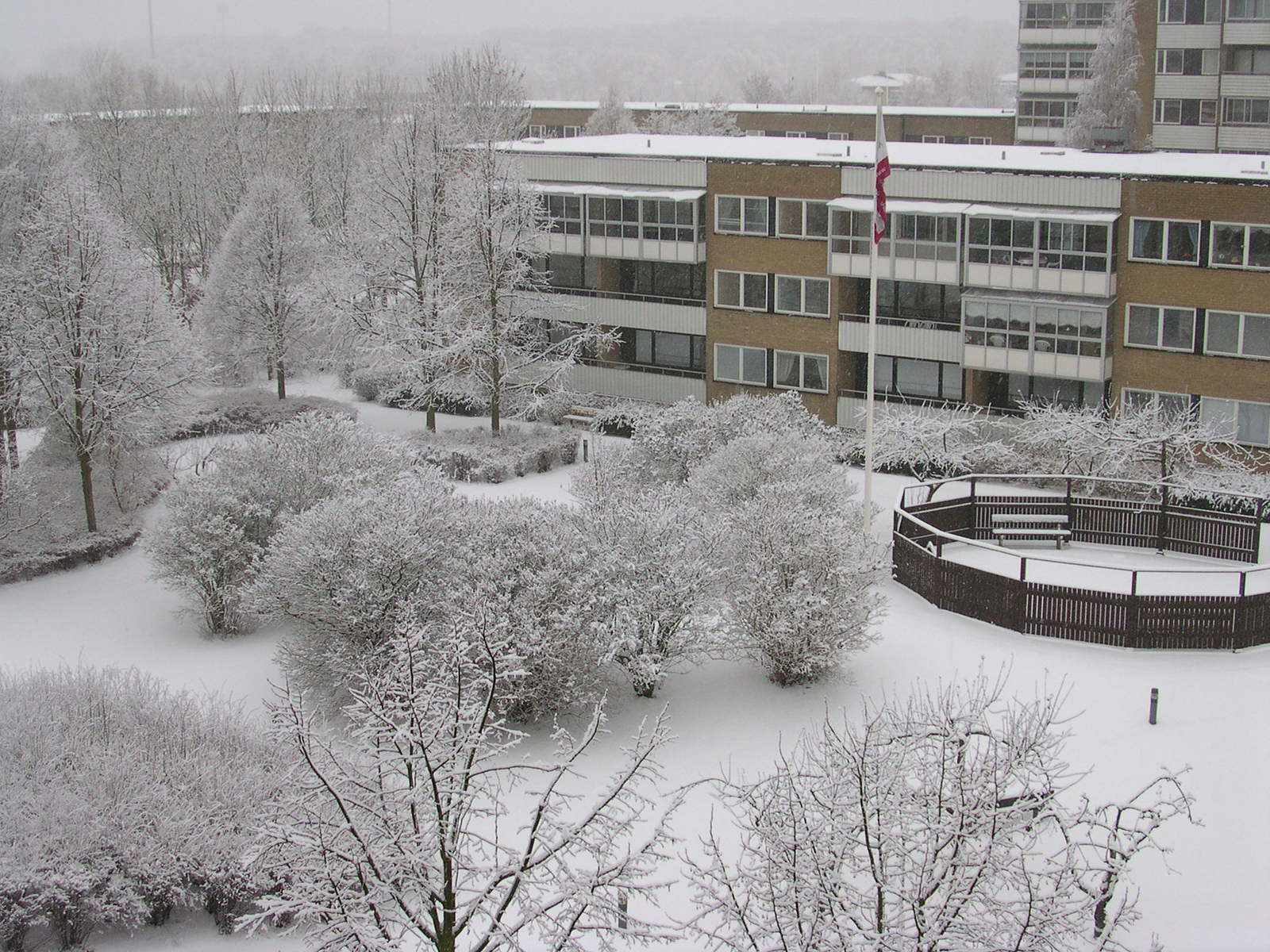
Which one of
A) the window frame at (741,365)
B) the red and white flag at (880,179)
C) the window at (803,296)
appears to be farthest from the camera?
the window frame at (741,365)

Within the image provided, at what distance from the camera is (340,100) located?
7188 cm

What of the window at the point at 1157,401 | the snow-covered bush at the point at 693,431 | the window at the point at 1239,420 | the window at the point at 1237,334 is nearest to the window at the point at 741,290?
the snow-covered bush at the point at 693,431

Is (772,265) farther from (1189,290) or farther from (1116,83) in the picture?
(1116,83)

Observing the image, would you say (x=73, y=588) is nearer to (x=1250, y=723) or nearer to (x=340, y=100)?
(x=1250, y=723)

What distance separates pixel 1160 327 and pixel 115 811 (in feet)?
89.3

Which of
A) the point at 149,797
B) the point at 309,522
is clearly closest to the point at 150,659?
the point at 309,522

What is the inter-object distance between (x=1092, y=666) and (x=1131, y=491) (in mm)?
9574

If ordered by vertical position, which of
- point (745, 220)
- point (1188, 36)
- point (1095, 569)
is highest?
point (1188, 36)

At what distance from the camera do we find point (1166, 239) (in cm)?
3400

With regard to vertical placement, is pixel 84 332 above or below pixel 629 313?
above

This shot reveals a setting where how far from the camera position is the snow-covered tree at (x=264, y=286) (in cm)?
4259

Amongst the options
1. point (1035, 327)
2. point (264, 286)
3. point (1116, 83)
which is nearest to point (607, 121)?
point (1116, 83)

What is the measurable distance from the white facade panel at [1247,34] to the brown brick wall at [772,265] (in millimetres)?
27393

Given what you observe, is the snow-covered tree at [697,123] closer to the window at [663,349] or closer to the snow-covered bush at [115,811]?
the window at [663,349]
